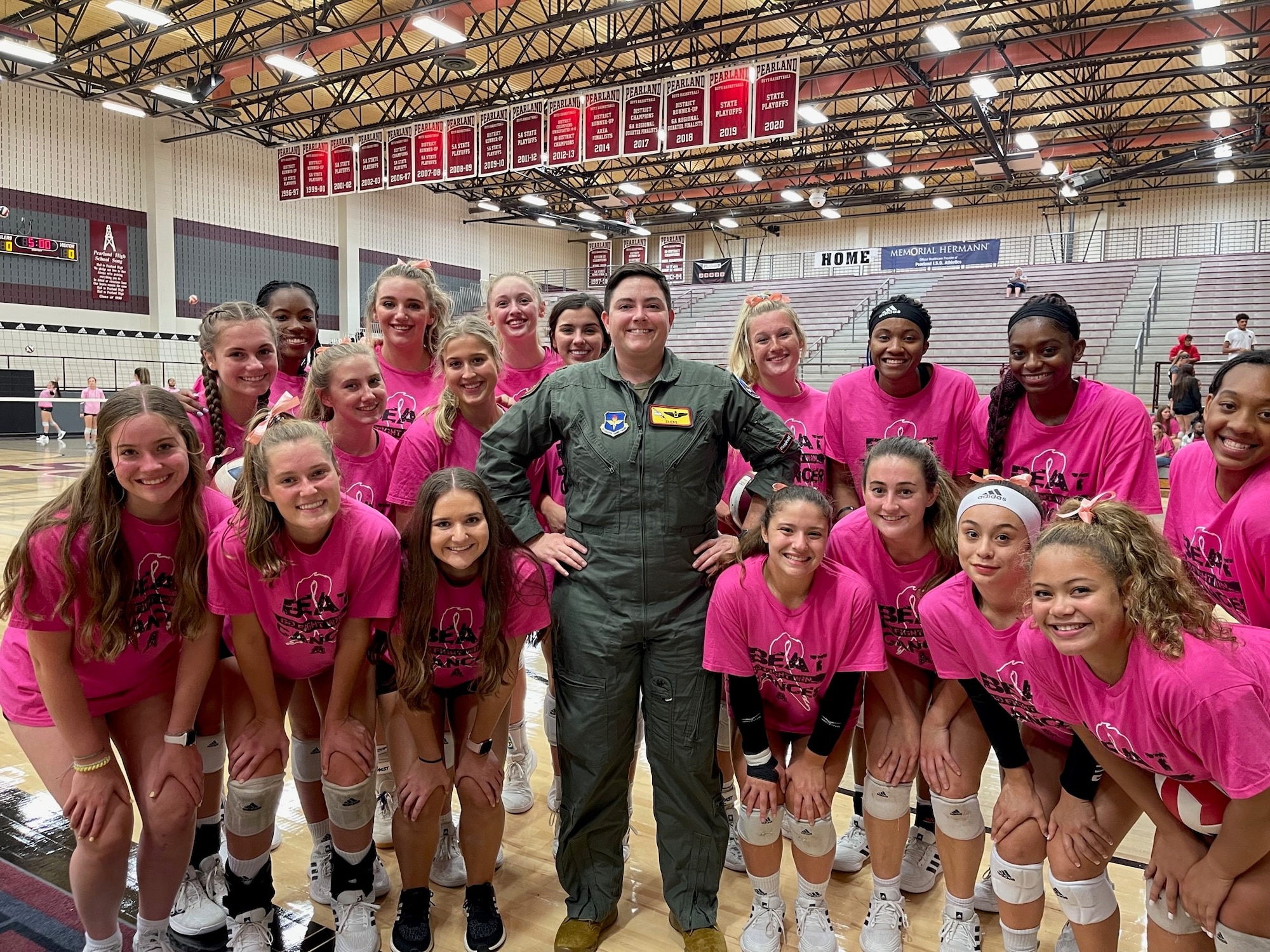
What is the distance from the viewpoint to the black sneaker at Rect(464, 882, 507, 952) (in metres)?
2.65

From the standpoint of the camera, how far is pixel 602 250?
93.8 feet

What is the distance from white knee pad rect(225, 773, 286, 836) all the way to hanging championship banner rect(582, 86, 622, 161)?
441 inches

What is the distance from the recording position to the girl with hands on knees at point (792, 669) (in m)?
2.57

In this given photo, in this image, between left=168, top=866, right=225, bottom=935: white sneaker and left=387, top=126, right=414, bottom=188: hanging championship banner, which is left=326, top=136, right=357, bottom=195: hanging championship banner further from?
left=168, top=866, right=225, bottom=935: white sneaker

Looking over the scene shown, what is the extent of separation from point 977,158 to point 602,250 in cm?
1226

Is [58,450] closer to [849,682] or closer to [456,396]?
[456,396]

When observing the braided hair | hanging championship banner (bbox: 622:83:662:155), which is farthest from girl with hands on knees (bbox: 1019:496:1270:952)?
hanging championship banner (bbox: 622:83:662:155)

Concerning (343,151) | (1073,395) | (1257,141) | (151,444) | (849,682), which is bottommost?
(849,682)

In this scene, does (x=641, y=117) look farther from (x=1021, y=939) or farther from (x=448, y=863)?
(x=1021, y=939)

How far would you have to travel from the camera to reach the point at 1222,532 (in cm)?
243

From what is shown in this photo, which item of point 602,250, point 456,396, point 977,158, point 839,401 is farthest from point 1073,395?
point 602,250

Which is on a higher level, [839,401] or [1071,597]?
[839,401]

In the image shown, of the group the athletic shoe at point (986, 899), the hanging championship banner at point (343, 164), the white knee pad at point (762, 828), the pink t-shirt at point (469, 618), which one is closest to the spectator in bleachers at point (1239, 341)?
the athletic shoe at point (986, 899)

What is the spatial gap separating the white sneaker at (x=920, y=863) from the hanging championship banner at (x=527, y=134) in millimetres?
11795
